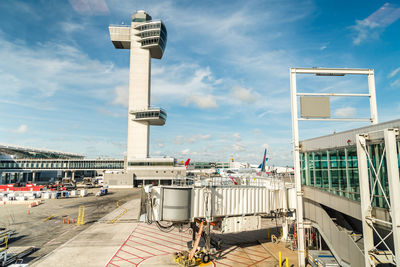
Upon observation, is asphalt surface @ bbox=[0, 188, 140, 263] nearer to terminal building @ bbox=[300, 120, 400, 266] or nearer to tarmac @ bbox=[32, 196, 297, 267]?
tarmac @ bbox=[32, 196, 297, 267]

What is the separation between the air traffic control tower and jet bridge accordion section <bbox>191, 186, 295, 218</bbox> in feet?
236

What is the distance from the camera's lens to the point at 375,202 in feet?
46.3

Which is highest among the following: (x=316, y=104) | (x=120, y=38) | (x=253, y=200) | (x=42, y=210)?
(x=120, y=38)

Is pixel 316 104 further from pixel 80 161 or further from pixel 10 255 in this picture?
pixel 80 161

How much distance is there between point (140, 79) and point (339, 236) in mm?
89777

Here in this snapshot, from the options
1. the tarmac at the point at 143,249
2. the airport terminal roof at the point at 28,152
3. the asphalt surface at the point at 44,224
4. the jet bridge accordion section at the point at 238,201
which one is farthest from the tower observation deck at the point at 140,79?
the airport terminal roof at the point at 28,152

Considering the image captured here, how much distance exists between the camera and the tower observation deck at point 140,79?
94625 millimetres

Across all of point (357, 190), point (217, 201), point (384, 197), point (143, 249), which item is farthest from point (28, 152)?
point (384, 197)

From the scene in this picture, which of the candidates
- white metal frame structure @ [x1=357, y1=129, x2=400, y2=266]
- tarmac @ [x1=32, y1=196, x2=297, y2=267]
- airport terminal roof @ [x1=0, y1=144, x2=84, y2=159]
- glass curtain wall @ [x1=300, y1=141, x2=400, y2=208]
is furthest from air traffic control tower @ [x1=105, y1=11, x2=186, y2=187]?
airport terminal roof @ [x1=0, y1=144, x2=84, y2=159]

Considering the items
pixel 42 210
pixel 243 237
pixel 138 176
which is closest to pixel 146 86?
pixel 138 176

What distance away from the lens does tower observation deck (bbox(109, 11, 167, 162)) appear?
94.6 meters

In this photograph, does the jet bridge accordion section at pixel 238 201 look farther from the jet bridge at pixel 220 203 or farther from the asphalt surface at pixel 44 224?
the asphalt surface at pixel 44 224

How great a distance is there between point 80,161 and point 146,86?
6585 cm

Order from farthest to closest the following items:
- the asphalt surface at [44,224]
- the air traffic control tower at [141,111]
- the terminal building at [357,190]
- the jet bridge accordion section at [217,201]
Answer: the air traffic control tower at [141,111]
the asphalt surface at [44,224]
the jet bridge accordion section at [217,201]
the terminal building at [357,190]
